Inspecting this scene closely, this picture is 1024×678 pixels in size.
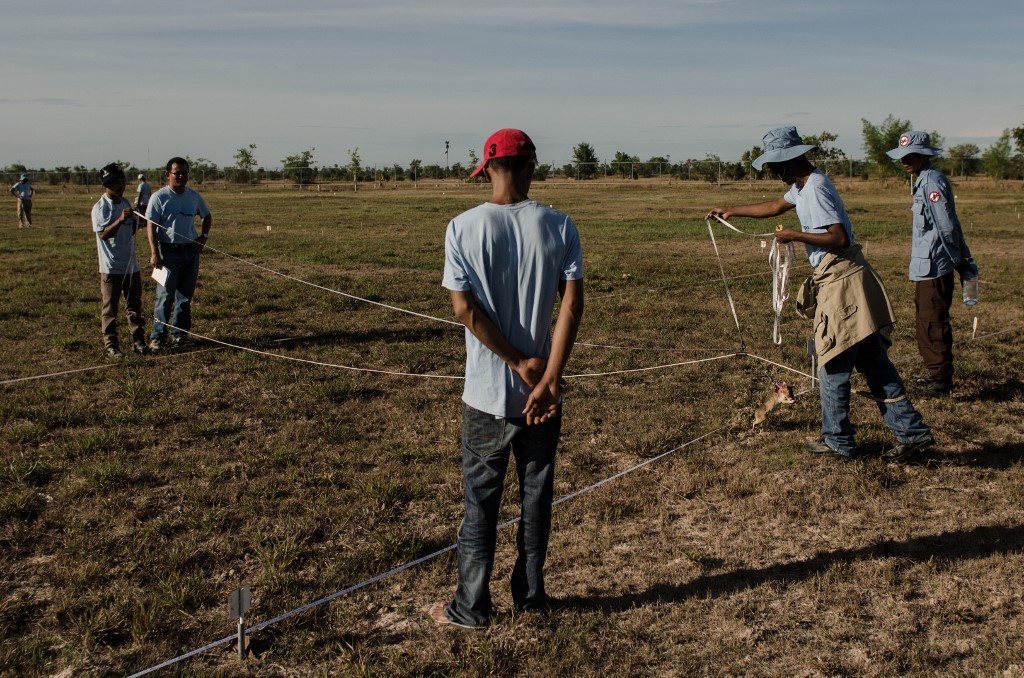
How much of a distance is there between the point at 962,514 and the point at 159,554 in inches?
166

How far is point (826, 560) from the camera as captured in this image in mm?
4129

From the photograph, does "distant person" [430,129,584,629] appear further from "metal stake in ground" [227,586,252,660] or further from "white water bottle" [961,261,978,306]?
"white water bottle" [961,261,978,306]

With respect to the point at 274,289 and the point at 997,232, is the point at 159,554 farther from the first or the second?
the point at 997,232

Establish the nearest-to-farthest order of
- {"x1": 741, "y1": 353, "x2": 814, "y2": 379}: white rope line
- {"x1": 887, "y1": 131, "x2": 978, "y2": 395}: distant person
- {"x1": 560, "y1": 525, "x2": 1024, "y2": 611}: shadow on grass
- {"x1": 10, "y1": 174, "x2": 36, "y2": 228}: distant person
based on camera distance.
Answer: {"x1": 560, "y1": 525, "x2": 1024, "y2": 611}: shadow on grass → {"x1": 887, "y1": 131, "x2": 978, "y2": 395}: distant person → {"x1": 741, "y1": 353, "x2": 814, "y2": 379}: white rope line → {"x1": 10, "y1": 174, "x2": 36, "y2": 228}: distant person

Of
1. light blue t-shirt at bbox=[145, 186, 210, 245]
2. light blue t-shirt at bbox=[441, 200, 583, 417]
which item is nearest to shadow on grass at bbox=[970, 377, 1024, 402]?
light blue t-shirt at bbox=[441, 200, 583, 417]

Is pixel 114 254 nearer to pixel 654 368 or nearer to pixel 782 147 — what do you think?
pixel 654 368

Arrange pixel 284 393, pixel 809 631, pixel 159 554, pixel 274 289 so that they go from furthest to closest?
pixel 274 289, pixel 284 393, pixel 159 554, pixel 809 631

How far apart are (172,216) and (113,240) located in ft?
1.94

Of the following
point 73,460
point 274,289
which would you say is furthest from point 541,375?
point 274,289

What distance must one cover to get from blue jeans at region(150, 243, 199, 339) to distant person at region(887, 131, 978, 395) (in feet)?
21.6

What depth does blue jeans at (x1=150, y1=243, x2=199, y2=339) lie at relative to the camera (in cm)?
846

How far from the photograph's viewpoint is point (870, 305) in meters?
5.06

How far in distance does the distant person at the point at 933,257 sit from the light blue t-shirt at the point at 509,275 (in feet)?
14.6

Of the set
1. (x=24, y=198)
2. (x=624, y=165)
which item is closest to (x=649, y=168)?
(x=624, y=165)
